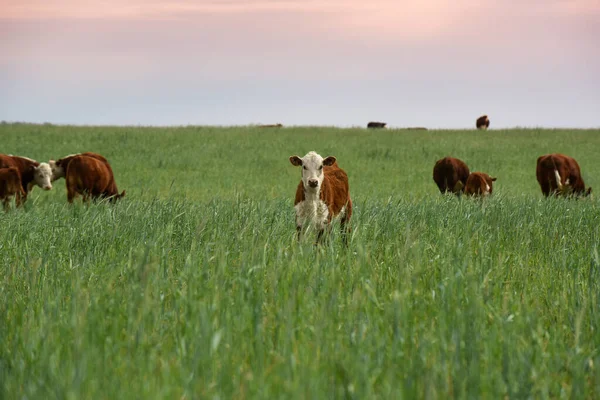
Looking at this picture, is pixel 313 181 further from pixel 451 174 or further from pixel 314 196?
pixel 451 174

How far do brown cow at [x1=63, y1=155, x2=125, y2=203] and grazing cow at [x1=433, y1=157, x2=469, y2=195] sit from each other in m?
8.01

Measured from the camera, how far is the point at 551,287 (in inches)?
231

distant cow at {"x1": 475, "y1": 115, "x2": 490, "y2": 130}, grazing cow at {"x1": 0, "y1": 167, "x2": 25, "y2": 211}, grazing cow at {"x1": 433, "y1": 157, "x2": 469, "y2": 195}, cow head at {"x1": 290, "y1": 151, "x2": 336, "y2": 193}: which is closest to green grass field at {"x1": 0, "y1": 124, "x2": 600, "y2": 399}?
cow head at {"x1": 290, "y1": 151, "x2": 336, "y2": 193}

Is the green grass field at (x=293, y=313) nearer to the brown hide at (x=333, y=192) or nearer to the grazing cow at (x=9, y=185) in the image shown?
the brown hide at (x=333, y=192)

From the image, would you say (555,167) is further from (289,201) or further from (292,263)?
(292,263)

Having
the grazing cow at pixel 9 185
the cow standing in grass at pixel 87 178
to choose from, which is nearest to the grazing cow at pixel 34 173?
the cow standing in grass at pixel 87 178

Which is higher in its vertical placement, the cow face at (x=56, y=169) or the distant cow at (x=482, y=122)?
the distant cow at (x=482, y=122)

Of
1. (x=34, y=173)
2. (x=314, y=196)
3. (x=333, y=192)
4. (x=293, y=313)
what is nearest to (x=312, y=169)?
(x=314, y=196)

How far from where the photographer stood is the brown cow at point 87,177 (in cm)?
1380

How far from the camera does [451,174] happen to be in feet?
57.4

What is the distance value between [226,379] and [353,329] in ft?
3.35

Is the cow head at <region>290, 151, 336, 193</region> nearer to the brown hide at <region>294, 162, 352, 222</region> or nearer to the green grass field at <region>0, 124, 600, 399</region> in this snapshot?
the brown hide at <region>294, 162, 352, 222</region>

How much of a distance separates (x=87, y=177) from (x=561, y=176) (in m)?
10.5

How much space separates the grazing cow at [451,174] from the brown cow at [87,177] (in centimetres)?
801
